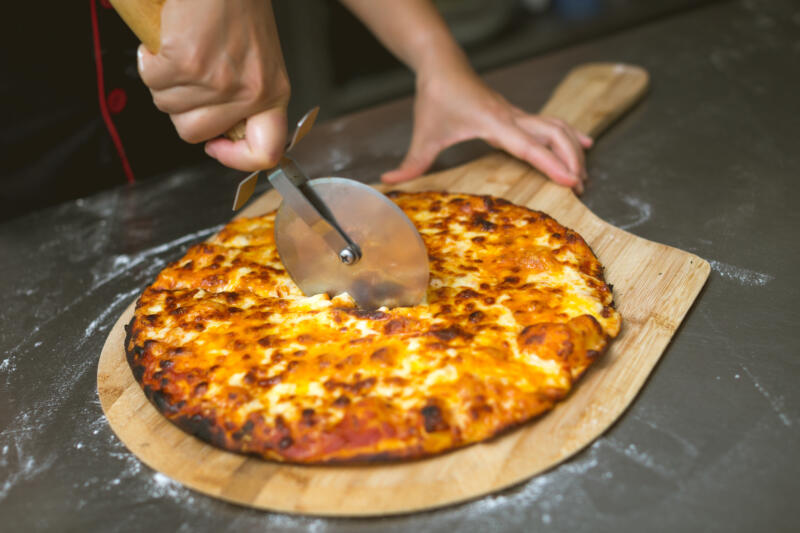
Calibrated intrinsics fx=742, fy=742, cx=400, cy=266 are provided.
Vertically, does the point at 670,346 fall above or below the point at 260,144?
below

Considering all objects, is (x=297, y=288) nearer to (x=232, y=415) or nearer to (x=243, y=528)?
(x=232, y=415)

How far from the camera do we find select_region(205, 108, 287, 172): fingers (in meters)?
1.38

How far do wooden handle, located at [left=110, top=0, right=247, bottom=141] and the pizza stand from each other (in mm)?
518

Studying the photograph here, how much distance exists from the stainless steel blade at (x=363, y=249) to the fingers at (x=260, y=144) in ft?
0.33

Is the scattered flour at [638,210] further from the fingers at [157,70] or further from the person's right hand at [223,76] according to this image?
the fingers at [157,70]

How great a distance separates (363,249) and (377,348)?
0.22m

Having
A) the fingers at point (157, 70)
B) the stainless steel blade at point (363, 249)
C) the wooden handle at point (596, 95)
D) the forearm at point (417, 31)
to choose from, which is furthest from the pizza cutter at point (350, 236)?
the wooden handle at point (596, 95)

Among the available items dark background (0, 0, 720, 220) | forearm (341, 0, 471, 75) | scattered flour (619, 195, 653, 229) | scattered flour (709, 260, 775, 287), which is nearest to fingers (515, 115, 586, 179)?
scattered flour (619, 195, 653, 229)

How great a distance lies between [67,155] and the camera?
210 centimetres

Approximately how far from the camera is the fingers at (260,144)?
4.52 feet

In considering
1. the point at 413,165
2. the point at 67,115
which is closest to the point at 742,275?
the point at 413,165

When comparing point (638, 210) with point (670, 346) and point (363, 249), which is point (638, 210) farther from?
point (363, 249)

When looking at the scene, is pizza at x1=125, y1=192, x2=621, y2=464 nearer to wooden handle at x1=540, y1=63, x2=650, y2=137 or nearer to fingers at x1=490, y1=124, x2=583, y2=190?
fingers at x1=490, y1=124, x2=583, y2=190

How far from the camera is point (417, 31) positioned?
85.0 inches
